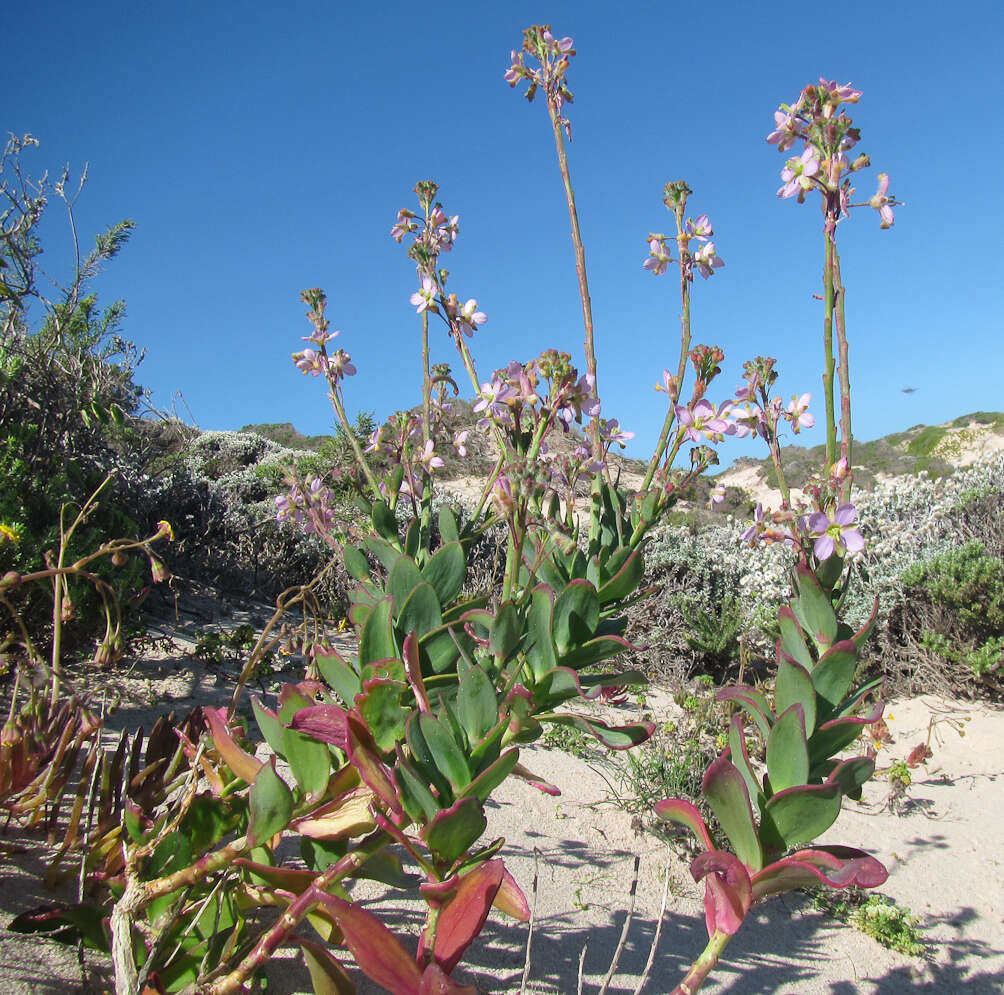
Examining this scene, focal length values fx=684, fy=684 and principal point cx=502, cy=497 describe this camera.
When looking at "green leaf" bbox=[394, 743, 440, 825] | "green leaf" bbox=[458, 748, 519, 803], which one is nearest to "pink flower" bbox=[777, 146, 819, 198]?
"green leaf" bbox=[458, 748, 519, 803]

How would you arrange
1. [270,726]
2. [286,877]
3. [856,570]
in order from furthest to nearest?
1. [856,570]
2. [270,726]
3. [286,877]

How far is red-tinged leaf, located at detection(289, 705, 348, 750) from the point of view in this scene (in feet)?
3.84

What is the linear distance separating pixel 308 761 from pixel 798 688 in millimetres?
919

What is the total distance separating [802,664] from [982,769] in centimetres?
397

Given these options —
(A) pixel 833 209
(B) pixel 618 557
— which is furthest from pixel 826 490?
(A) pixel 833 209

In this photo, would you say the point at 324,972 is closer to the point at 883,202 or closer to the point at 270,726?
the point at 270,726

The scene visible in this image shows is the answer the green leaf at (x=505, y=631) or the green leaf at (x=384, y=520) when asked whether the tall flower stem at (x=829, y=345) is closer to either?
the green leaf at (x=505, y=631)

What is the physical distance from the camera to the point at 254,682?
13.0 feet

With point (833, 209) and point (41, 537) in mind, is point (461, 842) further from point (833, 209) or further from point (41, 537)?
point (41, 537)

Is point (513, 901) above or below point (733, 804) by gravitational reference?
below

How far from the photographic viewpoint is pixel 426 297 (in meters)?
1.90

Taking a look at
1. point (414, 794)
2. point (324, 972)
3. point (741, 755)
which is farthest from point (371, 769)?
point (741, 755)

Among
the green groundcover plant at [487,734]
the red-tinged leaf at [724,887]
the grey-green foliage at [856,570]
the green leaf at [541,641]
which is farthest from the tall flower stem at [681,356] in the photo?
the grey-green foliage at [856,570]

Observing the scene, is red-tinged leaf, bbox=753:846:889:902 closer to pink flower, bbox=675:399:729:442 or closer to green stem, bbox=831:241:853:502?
green stem, bbox=831:241:853:502
